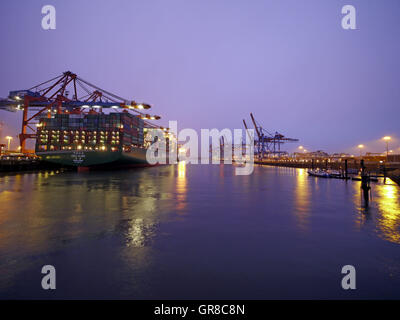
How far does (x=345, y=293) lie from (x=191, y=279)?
3.35 m

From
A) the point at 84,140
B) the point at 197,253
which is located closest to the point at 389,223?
the point at 197,253

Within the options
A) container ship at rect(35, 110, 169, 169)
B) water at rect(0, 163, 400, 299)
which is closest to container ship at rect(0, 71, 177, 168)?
container ship at rect(35, 110, 169, 169)

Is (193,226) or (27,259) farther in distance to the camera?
(193,226)

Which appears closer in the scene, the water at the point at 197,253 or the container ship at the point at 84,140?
the water at the point at 197,253

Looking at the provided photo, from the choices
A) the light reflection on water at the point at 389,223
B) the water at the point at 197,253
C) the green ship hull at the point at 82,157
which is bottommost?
the light reflection on water at the point at 389,223

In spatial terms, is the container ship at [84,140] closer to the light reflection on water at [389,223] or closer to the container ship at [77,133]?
the container ship at [77,133]

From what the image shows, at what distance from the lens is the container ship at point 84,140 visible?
49.6 meters

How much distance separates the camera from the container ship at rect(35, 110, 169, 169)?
1953 inches

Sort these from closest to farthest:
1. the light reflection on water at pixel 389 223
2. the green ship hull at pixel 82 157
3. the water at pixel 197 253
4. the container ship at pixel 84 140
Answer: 1. the water at pixel 197 253
2. the light reflection on water at pixel 389 223
3. the green ship hull at pixel 82 157
4. the container ship at pixel 84 140

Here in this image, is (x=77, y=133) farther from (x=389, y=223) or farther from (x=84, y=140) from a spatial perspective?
(x=389, y=223)

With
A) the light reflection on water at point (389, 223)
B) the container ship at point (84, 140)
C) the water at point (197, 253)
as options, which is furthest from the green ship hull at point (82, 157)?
the light reflection on water at point (389, 223)
